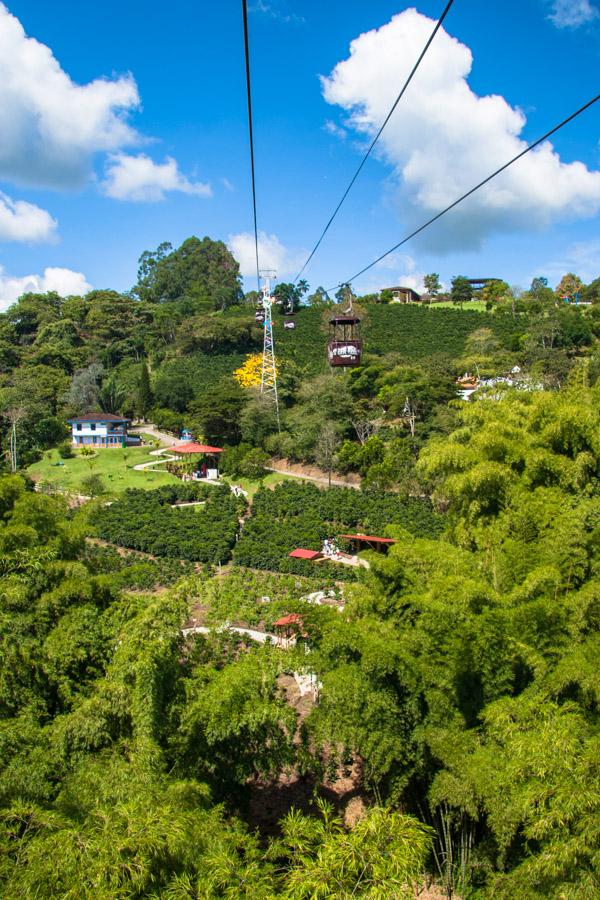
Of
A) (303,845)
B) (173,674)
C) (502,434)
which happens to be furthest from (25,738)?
(502,434)

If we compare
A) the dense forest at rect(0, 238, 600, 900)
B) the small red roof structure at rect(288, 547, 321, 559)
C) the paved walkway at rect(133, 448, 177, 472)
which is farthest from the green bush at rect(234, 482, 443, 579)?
the paved walkway at rect(133, 448, 177, 472)

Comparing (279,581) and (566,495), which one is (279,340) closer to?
(279,581)

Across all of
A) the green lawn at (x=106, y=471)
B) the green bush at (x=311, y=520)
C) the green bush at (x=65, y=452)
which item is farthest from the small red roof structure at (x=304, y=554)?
the green bush at (x=65, y=452)

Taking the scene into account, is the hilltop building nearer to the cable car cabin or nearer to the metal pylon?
the metal pylon

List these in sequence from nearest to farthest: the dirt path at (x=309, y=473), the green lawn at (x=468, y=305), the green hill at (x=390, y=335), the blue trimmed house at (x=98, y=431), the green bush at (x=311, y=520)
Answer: the green bush at (x=311, y=520)
the dirt path at (x=309, y=473)
the blue trimmed house at (x=98, y=431)
the green hill at (x=390, y=335)
the green lawn at (x=468, y=305)

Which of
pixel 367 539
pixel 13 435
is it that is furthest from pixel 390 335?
pixel 367 539

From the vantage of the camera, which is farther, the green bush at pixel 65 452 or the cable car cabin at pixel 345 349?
the green bush at pixel 65 452

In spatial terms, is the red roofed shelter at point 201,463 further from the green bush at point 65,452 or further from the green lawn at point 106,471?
the green bush at point 65,452
